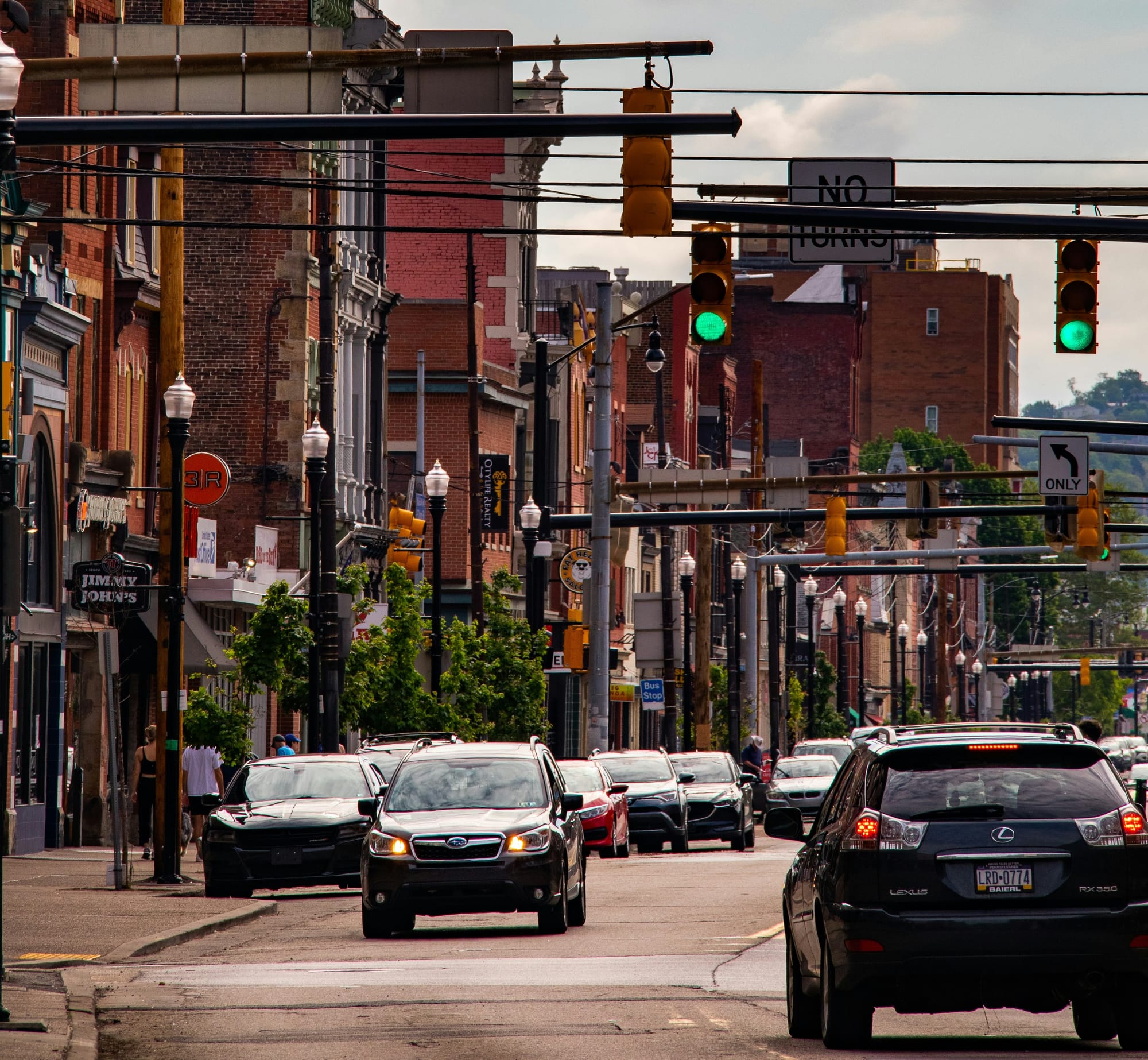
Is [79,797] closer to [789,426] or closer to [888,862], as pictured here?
[888,862]

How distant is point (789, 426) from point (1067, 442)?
98.9m

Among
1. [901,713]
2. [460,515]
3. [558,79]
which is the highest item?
[558,79]

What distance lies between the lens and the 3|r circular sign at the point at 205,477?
37.5m

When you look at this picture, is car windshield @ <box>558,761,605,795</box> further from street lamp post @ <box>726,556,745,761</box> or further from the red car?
street lamp post @ <box>726,556,745,761</box>

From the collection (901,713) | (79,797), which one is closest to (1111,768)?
(79,797)

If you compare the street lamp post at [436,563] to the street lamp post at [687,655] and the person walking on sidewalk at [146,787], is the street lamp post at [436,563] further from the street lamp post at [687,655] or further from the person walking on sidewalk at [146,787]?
the street lamp post at [687,655]

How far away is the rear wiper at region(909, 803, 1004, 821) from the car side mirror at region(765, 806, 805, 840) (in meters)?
1.98

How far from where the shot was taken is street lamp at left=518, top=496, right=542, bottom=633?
47.9 m

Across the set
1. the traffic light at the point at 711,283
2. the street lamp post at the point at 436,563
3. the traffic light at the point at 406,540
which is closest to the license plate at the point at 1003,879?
the traffic light at the point at 711,283

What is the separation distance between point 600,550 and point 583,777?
8116 mm

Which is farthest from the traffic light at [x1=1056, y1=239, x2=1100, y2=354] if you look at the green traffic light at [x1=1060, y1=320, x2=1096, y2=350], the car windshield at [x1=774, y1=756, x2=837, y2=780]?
the car windshield at [x1=774, y1=756, x2=837, y2=780]

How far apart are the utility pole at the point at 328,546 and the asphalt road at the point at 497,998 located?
10.1 m

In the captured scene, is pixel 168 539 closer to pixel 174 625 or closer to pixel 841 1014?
pixel 174 625

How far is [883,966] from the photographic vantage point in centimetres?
1192
